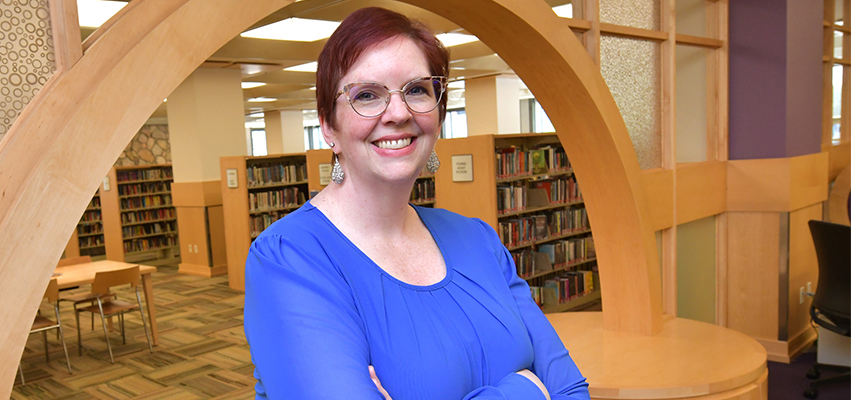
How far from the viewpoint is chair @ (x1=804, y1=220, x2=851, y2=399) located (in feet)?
13.1

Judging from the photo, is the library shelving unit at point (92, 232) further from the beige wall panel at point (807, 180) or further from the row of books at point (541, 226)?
the beige wall panel at point (807, 180)

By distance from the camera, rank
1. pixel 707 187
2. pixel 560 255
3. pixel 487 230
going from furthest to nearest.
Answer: pixel 560 255
pixel 707 187
pixel 487 230

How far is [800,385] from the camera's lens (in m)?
4.29

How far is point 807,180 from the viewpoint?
15.7 ft

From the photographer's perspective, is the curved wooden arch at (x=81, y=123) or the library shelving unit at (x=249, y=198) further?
the library shelving unit at (x=249, y=198)

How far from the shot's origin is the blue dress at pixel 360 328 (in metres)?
0.98

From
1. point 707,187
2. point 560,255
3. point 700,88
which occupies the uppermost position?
point 700,88

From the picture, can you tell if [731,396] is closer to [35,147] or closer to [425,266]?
[425,266]

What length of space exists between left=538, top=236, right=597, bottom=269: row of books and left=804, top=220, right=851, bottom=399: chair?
2.65 metres

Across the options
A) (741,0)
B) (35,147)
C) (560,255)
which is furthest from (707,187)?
(35,147)

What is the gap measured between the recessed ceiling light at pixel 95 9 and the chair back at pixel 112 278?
240cm

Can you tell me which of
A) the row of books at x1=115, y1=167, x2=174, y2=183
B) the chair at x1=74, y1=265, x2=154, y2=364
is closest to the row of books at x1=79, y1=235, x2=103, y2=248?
the row of books at x1=115, y1=167, x2=174, y2=183

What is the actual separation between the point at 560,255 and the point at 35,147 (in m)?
6.19

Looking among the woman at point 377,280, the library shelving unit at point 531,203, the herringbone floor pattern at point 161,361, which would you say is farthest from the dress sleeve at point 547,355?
the library shelving unit at point 531,203
